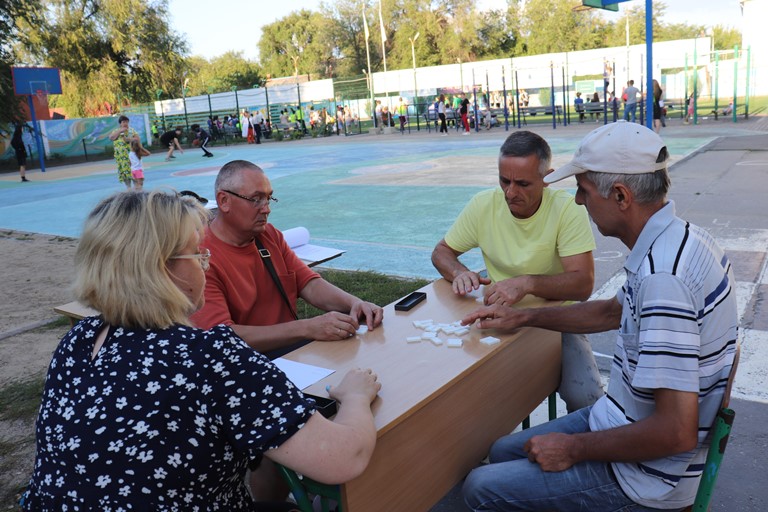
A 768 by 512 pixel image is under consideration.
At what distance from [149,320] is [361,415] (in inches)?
26.1

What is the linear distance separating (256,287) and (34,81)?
89.4ft

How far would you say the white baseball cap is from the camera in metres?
1.93

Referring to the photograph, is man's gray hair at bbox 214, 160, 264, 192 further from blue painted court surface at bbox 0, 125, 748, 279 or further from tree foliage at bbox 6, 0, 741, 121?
tree foliage at bbox 6, 0, 741, 121

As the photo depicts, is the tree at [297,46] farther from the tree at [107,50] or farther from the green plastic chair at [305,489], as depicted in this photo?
the green plastic chair at [305,489]

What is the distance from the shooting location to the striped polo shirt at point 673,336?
68.4 inches

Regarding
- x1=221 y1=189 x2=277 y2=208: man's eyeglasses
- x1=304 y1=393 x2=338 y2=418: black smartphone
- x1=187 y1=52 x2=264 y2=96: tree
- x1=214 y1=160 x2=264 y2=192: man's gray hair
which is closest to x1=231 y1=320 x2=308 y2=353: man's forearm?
x1=221 y1=189 x2=277 y2=208: man's eyeglasses

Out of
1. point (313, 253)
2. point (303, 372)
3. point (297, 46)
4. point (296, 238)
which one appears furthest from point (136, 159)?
point (297, 46)

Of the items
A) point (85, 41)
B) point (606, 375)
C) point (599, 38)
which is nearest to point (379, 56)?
point (599, 38)

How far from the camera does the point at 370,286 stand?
21.2 ft

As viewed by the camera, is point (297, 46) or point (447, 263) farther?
point (297, 46)

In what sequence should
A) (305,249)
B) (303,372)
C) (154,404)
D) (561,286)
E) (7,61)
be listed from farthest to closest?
(7,61) → (305,249) → (561,286) → (303,372) → (154,404)

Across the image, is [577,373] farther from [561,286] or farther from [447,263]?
[447,263]

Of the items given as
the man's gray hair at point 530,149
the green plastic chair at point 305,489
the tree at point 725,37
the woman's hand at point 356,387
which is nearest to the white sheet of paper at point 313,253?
the man's gray hair at point 530,149

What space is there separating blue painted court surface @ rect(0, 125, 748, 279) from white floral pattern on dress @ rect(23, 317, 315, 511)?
4.84 ft
